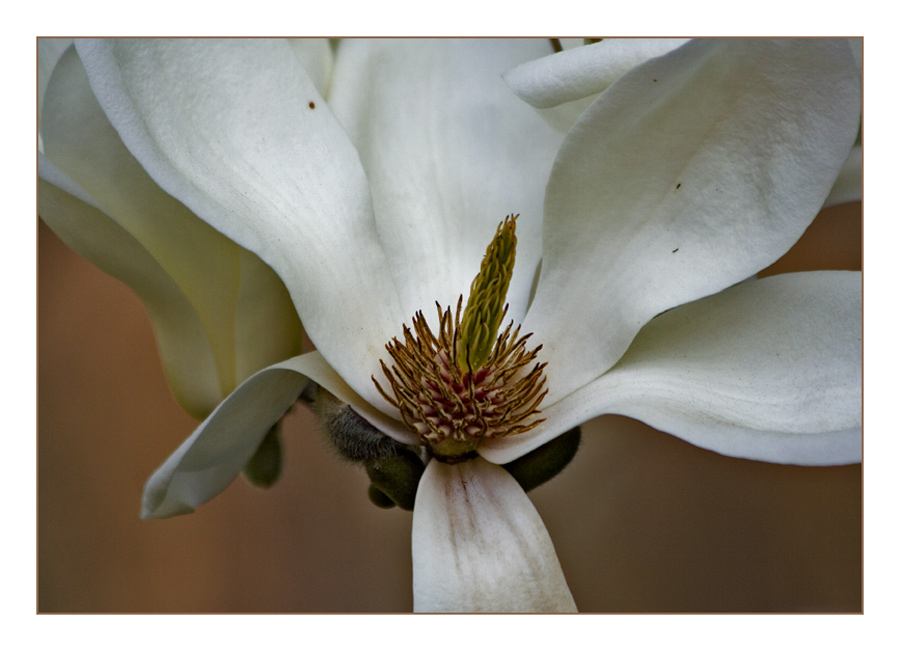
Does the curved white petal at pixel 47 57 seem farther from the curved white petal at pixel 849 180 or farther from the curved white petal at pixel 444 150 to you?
the curved white petal at pixel 849 180

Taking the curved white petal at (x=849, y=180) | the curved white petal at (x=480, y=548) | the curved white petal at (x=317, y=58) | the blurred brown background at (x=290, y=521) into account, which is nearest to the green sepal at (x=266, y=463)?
the blurred brown background at (x=290, y=521)

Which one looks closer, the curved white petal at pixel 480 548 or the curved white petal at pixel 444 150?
the curved white petal at pixel 480 548

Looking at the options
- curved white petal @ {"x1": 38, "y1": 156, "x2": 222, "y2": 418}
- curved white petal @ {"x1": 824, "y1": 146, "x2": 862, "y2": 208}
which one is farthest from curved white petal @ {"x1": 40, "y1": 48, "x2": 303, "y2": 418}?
curved white petal @ {"x1": 824, "y1": 146, "x2": 862, "y2": 208}

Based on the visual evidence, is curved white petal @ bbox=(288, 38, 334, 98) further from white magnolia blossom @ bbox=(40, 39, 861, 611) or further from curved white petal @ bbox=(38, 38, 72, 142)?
curved white petal @ bbox=(38, 38, 72, 142)

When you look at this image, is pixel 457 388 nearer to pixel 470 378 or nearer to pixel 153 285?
pixel 470 378

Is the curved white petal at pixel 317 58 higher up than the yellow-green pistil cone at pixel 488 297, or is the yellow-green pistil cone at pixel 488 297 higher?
the curved white petal at pixel 317 58

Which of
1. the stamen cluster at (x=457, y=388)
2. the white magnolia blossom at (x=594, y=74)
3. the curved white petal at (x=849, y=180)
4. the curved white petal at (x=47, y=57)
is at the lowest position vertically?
the stamen cluster at (x=457, y=388)
